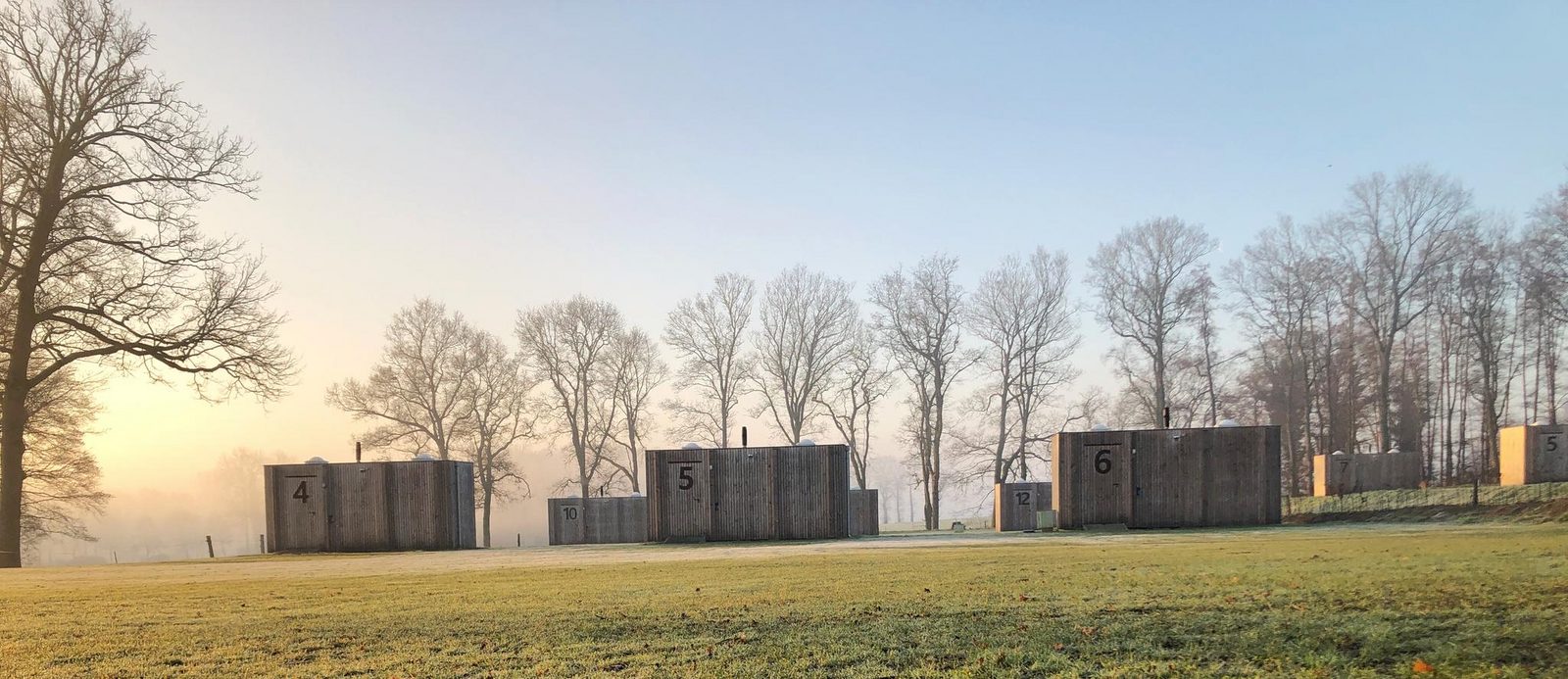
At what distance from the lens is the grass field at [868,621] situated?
5.77m

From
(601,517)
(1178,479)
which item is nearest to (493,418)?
(601,517)

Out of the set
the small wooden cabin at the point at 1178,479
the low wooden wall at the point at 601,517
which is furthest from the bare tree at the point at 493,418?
the small wooden cabin at the point at 1178,479

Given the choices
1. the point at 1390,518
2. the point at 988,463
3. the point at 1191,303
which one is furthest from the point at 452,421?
the point at 1390,518

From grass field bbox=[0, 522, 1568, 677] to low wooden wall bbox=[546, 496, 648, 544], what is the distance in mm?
26438

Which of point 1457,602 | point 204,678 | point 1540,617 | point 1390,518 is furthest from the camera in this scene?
point 1390,518

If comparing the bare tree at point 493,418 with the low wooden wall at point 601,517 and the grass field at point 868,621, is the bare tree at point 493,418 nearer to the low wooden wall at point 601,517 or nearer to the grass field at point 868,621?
the low wooden wall at point 601,517

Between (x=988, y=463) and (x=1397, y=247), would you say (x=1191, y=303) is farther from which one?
(x=988, y=463)

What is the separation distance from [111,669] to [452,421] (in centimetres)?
4031

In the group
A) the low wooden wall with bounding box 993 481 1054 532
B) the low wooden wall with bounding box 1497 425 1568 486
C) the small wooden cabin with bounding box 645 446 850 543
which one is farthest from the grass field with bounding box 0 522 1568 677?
the low wooden wall with bounding box 993 481 1054 532

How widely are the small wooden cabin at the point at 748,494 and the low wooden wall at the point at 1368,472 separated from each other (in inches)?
782

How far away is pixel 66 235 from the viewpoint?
22312 mm

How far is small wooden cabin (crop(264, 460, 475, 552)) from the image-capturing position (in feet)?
90.4

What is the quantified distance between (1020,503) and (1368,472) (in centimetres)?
1279

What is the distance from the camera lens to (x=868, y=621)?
749 centimetres
